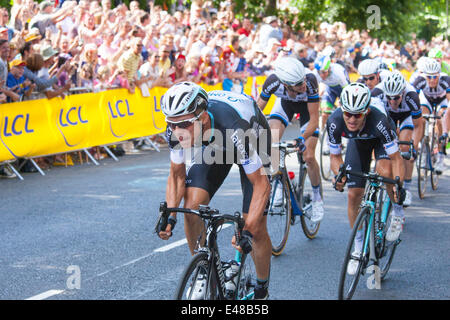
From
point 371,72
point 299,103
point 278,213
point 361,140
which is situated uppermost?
point 371,72

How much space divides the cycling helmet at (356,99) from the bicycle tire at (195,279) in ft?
7.69

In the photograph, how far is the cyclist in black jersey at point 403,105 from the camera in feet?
26.1

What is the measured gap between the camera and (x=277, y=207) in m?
7.05

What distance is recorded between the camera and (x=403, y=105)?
8.41m

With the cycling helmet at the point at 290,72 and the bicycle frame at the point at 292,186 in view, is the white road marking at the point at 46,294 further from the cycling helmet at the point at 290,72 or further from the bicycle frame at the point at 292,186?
the cycling helmet at the point at 290,72

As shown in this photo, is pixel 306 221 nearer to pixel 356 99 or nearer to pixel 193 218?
pixel 356 99

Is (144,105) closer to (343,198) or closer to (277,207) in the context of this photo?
(343,198)

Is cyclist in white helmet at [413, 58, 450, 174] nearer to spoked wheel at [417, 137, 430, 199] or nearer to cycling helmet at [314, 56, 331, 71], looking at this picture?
spoked wheel at [417, 137, 430, 199]

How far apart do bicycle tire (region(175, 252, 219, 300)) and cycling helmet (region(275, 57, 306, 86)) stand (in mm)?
3296

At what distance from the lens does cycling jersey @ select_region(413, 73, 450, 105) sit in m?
A: 10.7

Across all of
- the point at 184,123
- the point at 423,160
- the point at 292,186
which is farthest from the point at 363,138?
the point at 423,160

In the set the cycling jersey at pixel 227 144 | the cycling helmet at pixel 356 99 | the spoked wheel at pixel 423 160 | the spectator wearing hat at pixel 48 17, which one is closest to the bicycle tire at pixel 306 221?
the cycling helmet at pixel 356 99

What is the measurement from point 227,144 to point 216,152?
1.42ft

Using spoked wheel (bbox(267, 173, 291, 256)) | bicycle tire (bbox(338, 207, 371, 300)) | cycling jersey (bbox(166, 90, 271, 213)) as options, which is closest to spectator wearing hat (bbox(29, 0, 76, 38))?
spoked wheel (bbox(267, 173, 291, 256))
